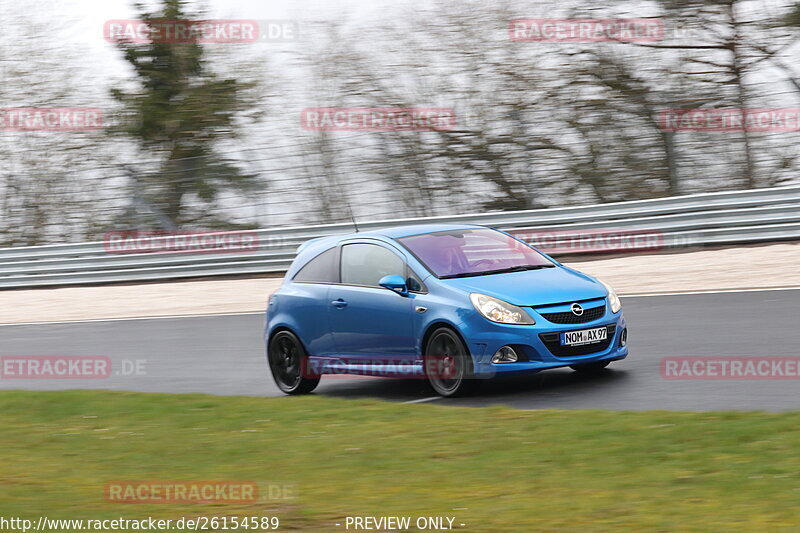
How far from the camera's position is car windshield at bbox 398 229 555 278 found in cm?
1062

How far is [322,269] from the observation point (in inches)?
452

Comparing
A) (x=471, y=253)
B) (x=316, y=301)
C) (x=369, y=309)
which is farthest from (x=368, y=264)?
(x=471, y=253)

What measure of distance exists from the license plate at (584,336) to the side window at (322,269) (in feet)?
8.07

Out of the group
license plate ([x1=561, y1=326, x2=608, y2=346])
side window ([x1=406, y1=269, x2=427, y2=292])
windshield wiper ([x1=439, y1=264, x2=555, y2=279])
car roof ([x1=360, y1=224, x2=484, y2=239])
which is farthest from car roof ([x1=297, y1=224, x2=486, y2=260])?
license plate ([x1=561, y1=326, x2=608, y2=346])

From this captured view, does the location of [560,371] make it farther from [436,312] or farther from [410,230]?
[410,230]

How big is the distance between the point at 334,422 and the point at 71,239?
18713mm

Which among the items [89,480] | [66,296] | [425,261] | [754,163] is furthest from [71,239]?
[89,480]

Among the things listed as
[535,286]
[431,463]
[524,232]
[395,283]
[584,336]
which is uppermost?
[395,283]

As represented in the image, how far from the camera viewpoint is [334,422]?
9.12 m

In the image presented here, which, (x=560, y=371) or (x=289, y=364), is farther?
(x=289, y=364)

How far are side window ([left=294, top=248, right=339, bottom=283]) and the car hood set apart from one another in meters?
1.44

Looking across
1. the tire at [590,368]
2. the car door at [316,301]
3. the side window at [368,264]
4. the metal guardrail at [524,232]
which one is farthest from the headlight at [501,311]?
the metal guardrail at [524,232]

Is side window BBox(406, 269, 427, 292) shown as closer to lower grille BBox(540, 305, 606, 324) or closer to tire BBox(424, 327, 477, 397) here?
tire BBox(424, 327, 477, 397)

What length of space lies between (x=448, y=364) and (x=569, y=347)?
3.43 feet
